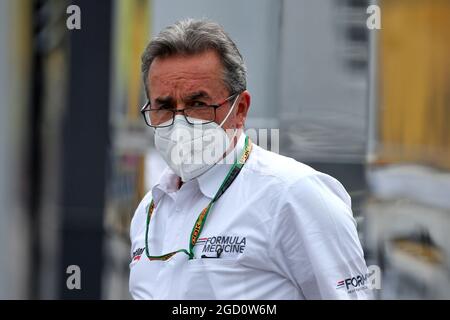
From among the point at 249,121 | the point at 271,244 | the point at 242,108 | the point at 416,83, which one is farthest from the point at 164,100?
the point at 416,83

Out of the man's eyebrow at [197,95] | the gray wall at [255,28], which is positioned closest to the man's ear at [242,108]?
the man's eyebrow at [197,95]

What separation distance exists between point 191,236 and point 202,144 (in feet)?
0.85

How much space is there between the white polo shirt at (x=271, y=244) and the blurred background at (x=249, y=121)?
85 cm

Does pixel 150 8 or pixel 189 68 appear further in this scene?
pixel 150 8

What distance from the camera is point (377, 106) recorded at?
4.02 meters

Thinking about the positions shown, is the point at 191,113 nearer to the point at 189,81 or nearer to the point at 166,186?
the point at 189,81

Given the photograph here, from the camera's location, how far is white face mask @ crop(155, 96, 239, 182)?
2.10 metres

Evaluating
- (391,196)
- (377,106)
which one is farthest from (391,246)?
(377,106)

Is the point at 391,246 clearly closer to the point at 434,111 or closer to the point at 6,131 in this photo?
the point at 434,111

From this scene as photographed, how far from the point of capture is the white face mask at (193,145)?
6.88 feet

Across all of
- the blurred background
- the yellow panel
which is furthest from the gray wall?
the yellow panel

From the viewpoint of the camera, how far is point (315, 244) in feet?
6.11

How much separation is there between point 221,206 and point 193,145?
9.5 inches

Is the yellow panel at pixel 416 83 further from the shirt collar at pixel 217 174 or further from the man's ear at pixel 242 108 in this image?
the shirt collar at pixel 217 174
